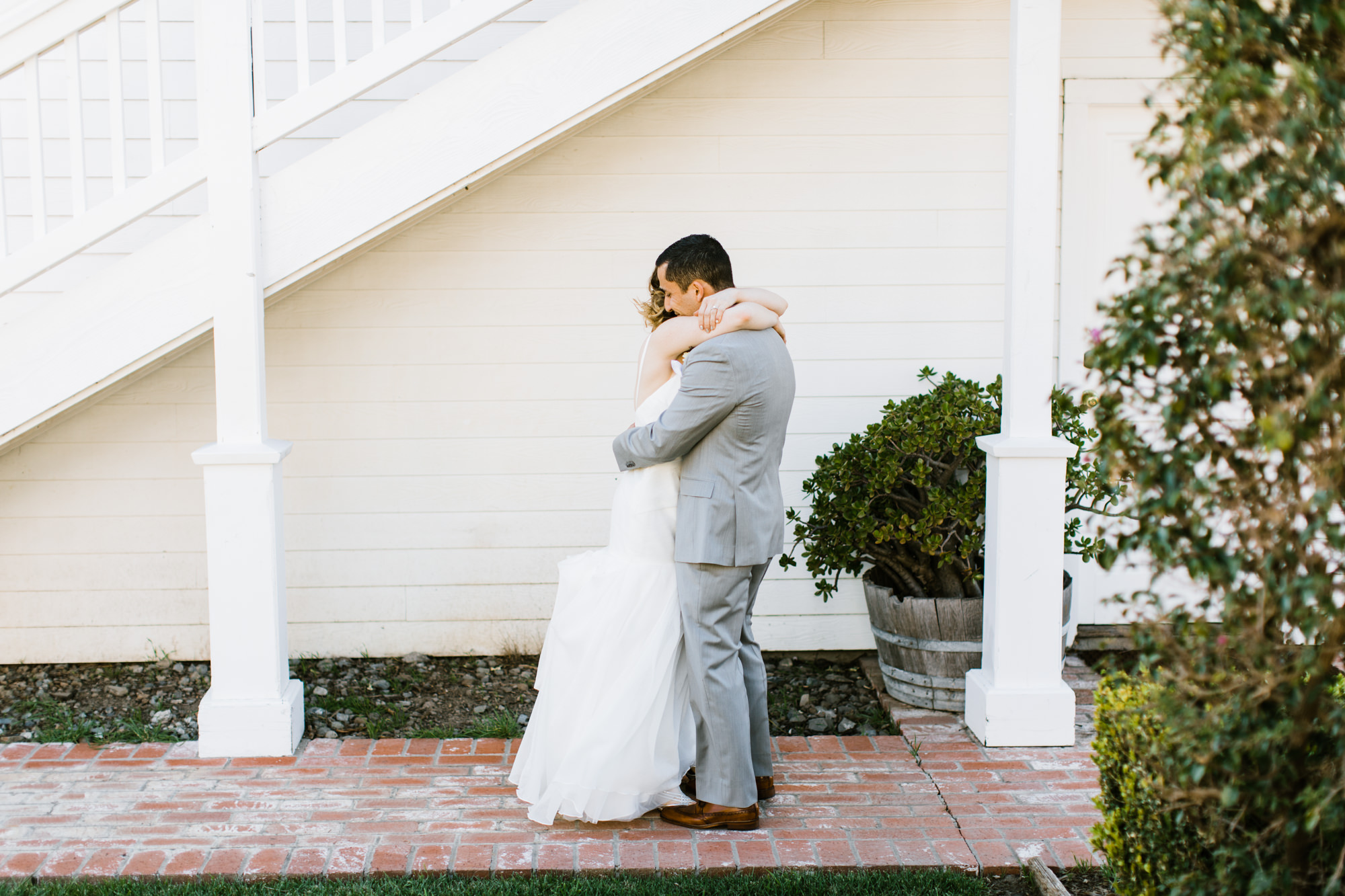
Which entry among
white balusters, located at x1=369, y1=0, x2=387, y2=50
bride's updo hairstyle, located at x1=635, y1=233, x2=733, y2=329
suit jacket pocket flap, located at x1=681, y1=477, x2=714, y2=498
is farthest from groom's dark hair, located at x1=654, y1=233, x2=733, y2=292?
white balusters, located at x1=369, y1=0, x2=387, y2=50

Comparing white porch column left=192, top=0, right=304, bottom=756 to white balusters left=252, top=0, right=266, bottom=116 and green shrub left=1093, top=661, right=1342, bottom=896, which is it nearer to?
white balusters left=252, top=0, right=266, bottom=116

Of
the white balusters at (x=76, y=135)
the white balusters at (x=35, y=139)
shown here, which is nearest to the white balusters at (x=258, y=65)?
the white balusters at (x=76, y=135)

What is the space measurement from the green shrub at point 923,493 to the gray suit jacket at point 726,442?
936 millimetres

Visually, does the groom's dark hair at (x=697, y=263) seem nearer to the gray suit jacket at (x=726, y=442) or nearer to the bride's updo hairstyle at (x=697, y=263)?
the bride's updo hairstyle at (x=697, y=263)

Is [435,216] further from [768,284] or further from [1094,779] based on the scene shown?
[1094,779]

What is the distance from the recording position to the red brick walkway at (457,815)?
10.7ft

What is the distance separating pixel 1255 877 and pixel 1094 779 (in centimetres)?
189

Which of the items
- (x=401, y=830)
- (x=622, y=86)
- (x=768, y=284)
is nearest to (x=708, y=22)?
(x=622, y=86)

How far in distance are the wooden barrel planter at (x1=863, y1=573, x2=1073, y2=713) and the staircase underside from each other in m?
2.24

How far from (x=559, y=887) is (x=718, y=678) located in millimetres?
744

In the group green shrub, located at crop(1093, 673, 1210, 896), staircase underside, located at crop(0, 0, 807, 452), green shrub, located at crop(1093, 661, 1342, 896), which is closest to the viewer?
green shrub, located at crop(1093, 661, 1342, 896)

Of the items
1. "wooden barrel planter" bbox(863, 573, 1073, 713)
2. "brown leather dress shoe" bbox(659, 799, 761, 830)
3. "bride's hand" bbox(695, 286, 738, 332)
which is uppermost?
"bride's hand" bbox(695, 286, 738, 332)

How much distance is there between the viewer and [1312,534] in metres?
1.84

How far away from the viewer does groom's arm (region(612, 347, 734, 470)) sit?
10.6 feet
